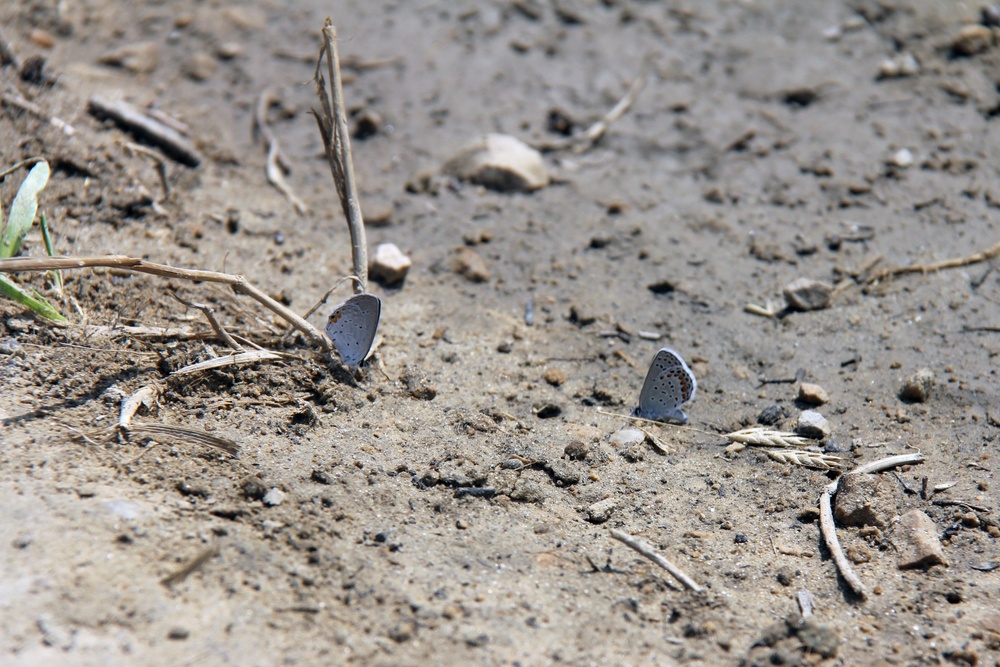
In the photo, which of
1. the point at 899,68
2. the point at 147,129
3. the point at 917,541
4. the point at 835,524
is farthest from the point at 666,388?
the point at 899,68

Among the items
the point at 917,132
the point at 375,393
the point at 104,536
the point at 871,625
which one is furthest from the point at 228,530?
the point at 917,132

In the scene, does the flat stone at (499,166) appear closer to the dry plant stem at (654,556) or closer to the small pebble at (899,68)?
the small pebble at (899,68)

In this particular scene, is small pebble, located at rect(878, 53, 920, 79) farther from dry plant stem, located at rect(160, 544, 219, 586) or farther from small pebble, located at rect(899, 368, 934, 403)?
dry plant stem, located at rect(160, 544, 219, 586)

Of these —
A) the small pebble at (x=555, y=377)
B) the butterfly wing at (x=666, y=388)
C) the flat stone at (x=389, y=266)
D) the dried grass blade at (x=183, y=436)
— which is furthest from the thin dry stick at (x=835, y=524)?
the flat stone at (x=389, y=266)

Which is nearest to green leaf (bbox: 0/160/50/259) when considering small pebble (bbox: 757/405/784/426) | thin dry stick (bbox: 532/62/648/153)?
thin dry stick (bbox: 532/62/648/153)

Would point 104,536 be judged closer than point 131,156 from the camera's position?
Yes

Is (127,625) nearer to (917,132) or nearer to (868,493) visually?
(868,493)
